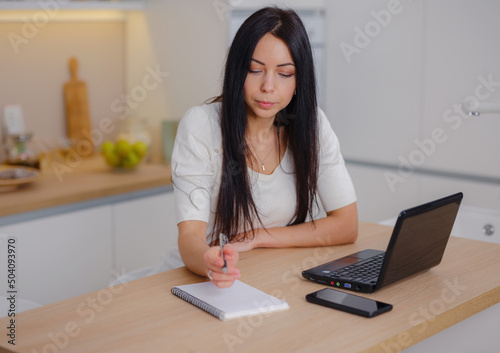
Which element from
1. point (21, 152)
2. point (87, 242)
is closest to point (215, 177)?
point (87, 242)

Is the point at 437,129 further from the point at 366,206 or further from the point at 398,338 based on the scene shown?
the point at 398,338

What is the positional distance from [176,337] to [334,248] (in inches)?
27.8

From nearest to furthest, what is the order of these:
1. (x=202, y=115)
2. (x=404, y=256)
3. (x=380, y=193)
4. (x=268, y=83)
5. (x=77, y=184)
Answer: (x=404, y=256) < (x=268, y=83) < (x=202, y=115) < (x=77, y=184) < (x=380, y=193)

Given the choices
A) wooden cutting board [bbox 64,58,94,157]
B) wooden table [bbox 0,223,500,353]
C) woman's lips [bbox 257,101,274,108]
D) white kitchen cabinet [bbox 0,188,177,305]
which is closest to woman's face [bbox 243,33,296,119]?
woman's lips [bbox 257,101,274,108]

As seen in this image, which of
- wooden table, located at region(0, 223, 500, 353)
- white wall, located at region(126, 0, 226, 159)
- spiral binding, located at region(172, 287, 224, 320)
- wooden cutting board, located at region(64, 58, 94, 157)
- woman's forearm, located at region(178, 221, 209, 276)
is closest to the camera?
wooden table, located at region(0, 223, 500, 353)

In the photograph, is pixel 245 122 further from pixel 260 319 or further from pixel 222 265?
pixel 260 319

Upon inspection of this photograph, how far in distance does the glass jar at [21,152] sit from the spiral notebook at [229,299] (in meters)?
1.65

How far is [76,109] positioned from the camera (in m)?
3.25

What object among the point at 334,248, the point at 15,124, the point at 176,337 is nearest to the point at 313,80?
the point at 334,248

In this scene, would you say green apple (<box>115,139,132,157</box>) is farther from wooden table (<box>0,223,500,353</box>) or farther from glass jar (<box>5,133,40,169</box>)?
wooden table (<box>0,223,500,353</box>)

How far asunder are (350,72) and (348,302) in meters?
1.85

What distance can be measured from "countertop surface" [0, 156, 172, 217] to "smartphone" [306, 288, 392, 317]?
4.76ft

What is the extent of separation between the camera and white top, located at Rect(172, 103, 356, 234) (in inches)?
68.2

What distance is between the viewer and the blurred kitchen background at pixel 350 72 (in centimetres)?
263
